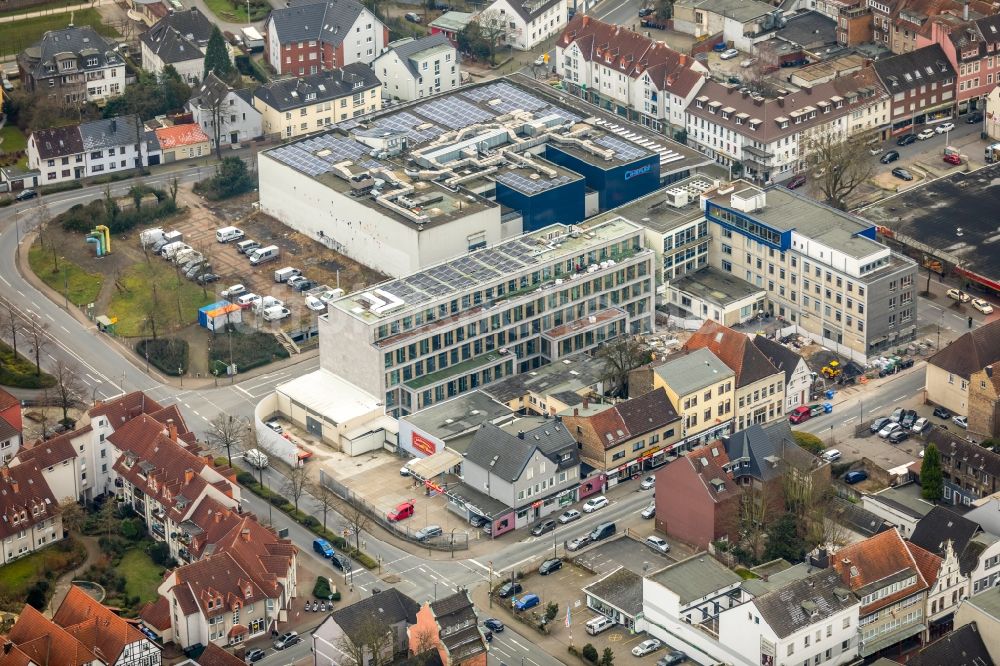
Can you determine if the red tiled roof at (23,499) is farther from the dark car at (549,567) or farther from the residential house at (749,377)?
the residential house at (749,377)

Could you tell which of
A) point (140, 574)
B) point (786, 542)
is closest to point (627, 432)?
point (786, 542)

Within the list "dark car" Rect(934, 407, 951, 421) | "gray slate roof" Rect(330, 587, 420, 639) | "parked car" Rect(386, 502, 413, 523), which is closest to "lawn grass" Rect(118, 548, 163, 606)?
"gray slate roof" Rect(330, 587, 420, 639)

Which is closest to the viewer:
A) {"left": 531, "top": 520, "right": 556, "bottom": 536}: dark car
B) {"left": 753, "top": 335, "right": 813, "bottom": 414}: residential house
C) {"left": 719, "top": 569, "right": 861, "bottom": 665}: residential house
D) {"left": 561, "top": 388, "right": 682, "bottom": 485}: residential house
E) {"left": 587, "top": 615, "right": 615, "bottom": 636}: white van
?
{"left": 719, "top": 569, "right": 861, "bottom": 665}: residential house

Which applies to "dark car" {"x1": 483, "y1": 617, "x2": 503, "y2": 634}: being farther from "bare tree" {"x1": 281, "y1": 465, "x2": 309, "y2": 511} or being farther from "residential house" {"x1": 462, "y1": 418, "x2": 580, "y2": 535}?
"bare tree" {"x1": 281, "y1": 465, "x2": 309, "y2": 511}

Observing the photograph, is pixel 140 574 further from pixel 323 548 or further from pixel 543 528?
pixel 543 528

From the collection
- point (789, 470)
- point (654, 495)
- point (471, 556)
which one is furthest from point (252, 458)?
point (789, 470)

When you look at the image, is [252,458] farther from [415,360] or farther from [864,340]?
[864,340]

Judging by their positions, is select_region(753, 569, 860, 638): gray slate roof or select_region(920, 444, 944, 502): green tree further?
select_region(920, 444, 944, 502): green tree

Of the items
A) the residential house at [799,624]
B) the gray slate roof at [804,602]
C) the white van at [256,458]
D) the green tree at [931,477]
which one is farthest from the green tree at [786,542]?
the white van at [256,458]
